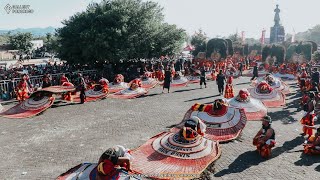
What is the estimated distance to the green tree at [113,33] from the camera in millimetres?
28531

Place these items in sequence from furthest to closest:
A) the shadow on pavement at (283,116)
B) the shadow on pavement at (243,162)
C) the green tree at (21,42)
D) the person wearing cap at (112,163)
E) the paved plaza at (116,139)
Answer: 1. the green tree at (21,42)
2. the shadow on pavement at (283,116)
3. the paved plaza at (116,139)
4. the shadow on pavement at (243,162)
5. the person wearing cap at (112,163)

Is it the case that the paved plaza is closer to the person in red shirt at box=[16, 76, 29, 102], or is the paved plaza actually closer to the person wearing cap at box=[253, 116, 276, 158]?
the person wearing cap at box=[253, 116, 276, 158]

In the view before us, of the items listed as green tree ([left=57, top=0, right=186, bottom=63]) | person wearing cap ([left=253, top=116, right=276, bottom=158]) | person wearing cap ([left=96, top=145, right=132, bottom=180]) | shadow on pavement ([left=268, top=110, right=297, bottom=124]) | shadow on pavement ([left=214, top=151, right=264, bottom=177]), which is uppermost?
green tree ([left=57, top=0, right=186, bottom=63])

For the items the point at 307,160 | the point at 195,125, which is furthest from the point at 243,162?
the point at 307,160

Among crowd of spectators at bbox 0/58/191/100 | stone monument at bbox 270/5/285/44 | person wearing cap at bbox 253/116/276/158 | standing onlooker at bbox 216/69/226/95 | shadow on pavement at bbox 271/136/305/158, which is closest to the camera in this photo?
person wearing cap at bbox 253/116/276/158

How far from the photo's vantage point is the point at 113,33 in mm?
28625

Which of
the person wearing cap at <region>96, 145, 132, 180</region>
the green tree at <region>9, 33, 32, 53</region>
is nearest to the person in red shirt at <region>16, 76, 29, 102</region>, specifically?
the person wearing cap at <region>96, 145, 132, 180</region>

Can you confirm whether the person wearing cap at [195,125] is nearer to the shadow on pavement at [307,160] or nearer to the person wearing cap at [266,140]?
the person wearing cap at [266,140]

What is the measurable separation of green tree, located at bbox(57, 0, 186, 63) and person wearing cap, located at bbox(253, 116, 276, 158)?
19.8 m

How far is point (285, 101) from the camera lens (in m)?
19.3

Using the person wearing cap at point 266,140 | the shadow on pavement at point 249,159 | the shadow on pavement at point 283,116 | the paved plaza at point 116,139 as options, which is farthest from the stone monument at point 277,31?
the person wearing cap at point 266,140

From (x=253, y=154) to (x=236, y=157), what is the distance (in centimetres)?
72

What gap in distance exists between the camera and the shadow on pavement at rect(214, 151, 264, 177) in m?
9.49

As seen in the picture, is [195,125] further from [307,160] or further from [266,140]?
[307,160]
